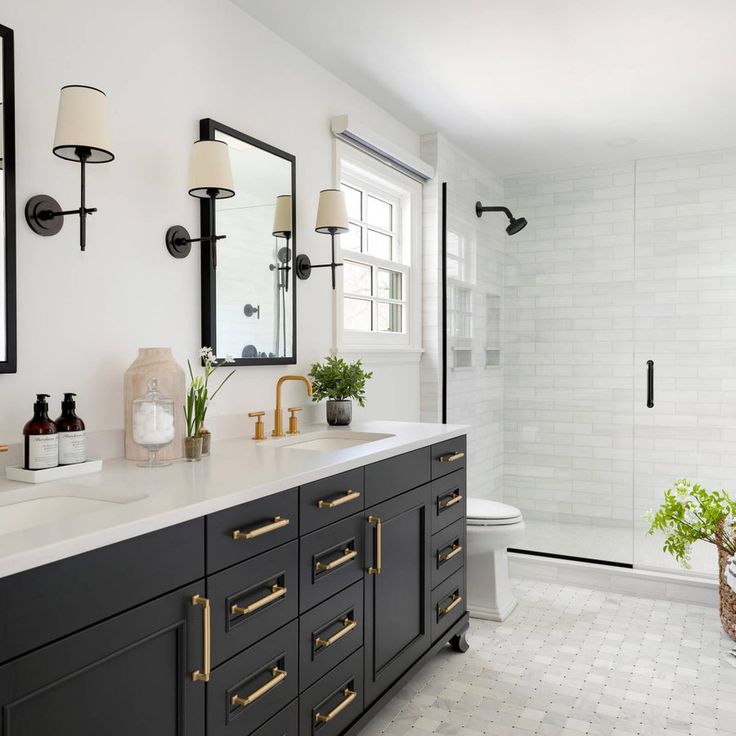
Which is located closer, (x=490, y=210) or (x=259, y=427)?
(x=259, y=427)

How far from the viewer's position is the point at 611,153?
14.0ft

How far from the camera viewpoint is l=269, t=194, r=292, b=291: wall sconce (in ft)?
8.76

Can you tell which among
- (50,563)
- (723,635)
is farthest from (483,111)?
(50,563)

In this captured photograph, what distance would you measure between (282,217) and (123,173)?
2.55ft

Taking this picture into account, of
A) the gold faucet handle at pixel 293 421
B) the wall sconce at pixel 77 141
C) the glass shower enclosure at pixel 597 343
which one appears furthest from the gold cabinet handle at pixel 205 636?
the glass shower enclosure at pixel 597 343

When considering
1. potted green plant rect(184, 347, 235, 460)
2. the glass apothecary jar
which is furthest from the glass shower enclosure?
the glass apothecary jar

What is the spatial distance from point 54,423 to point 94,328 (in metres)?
0.35

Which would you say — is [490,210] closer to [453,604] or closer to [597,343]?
[597,343]

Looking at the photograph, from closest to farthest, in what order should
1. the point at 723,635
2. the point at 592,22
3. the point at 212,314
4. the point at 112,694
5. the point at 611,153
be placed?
1. the point at 112,694
2. the point at 212,314
3. the point at 592,22
4. the point at 723,635
5. the point at 611,153

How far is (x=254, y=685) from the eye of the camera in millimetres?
1578

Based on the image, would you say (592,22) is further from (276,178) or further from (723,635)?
(723,635)

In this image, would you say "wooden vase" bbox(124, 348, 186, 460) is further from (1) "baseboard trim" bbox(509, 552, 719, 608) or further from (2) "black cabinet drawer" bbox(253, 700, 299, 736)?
(1) "baseboard trim" bbox(509, 552, 719, 608)

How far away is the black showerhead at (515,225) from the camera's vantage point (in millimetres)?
3939

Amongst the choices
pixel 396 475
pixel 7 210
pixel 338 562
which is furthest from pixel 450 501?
pixel 7 210
